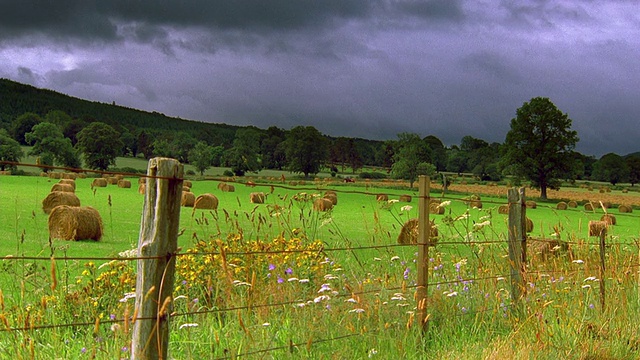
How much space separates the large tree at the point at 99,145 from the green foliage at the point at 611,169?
84.5 m

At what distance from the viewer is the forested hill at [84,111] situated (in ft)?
466

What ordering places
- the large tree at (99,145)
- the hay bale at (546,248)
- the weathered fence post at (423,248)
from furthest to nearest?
the large tree at (99,145), the hay bale at (546,248), the weathered fence post at (423,248)

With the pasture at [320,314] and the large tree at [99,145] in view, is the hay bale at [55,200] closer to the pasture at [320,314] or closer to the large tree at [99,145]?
the pasture at [320,314]

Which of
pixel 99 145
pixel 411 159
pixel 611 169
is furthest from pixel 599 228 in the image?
pixel 611 169

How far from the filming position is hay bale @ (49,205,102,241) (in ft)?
57.0

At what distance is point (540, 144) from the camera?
68.2 m

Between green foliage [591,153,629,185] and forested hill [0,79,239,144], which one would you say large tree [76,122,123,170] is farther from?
green foliage [591,153,629,185]

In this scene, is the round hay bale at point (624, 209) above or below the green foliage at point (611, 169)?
below

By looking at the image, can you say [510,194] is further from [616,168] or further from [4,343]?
[616,168]

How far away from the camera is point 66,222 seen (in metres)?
17.9

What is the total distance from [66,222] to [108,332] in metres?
12.5

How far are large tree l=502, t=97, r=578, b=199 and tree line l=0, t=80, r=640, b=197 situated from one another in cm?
Answer: 11

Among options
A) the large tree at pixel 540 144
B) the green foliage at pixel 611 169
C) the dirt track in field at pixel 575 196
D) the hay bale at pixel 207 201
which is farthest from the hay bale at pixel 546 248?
the green foliage at pixel 611 169

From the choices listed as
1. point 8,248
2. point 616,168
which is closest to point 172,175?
point 8,248
